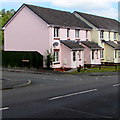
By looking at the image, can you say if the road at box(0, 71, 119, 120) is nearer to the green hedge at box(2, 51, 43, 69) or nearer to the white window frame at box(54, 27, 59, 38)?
the green hedge at box(2, 51, 43, 69)

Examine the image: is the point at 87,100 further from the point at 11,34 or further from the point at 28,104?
the point at 11,34

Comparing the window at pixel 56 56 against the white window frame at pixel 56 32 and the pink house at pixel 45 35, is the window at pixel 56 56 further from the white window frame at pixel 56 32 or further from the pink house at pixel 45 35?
the white window frame at pixel 56 32

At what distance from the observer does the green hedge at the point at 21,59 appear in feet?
106

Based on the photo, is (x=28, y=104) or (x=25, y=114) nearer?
(x=25, y=114)

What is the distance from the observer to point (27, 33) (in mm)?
35344

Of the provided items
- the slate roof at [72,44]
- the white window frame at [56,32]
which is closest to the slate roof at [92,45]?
the slate roof at [72,44]

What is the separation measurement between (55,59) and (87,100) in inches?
879

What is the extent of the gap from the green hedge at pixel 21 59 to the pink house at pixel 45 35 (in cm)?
174

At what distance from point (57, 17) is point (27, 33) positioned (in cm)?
534

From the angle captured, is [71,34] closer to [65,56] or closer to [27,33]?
[65,56]

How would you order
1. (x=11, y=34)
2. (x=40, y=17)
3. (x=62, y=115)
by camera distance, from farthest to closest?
1. (x=11, y=34)
2. (x=40, y=17)
3. (x=62, y=115)

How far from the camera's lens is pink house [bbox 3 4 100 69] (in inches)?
1325

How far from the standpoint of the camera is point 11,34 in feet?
123

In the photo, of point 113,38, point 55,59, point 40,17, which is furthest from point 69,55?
point 113,38
